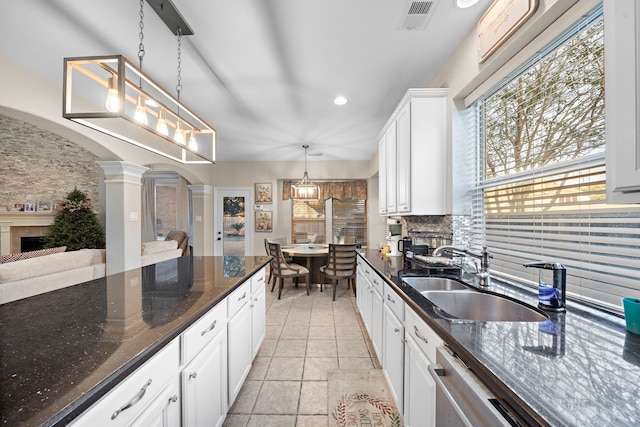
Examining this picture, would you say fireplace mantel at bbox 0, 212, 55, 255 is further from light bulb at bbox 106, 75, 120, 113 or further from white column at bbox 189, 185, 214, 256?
light bulb at bbox 106, 75, 120, 113

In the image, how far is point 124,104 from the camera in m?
1.32

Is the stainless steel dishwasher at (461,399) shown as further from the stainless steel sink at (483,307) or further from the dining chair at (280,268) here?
the dining chair at (280,268)

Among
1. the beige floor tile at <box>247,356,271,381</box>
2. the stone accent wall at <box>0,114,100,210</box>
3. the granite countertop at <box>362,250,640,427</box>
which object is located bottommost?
the beige floor tile at <box>247,356,271,381</box>

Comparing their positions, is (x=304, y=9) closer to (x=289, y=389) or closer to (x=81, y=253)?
(x=289, y=389)

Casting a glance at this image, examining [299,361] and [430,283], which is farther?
[299,361]

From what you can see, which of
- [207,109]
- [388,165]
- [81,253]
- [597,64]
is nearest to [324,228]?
[388,165]

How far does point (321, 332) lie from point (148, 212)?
22.7ft

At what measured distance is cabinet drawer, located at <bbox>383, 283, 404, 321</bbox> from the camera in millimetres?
1558

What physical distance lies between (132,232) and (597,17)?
185 inches

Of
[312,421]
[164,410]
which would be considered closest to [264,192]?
[312,421]

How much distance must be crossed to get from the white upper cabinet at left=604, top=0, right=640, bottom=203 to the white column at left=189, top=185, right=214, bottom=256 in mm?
6393

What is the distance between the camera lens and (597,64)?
3.80 feet

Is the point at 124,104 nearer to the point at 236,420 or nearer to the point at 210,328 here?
the point at 210,328

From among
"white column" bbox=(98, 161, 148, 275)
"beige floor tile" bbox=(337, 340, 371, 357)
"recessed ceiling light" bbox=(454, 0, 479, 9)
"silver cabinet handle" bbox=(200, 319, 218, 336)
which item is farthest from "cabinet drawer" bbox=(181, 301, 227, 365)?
"white column" bbox=(98, 161, 148, 275)
